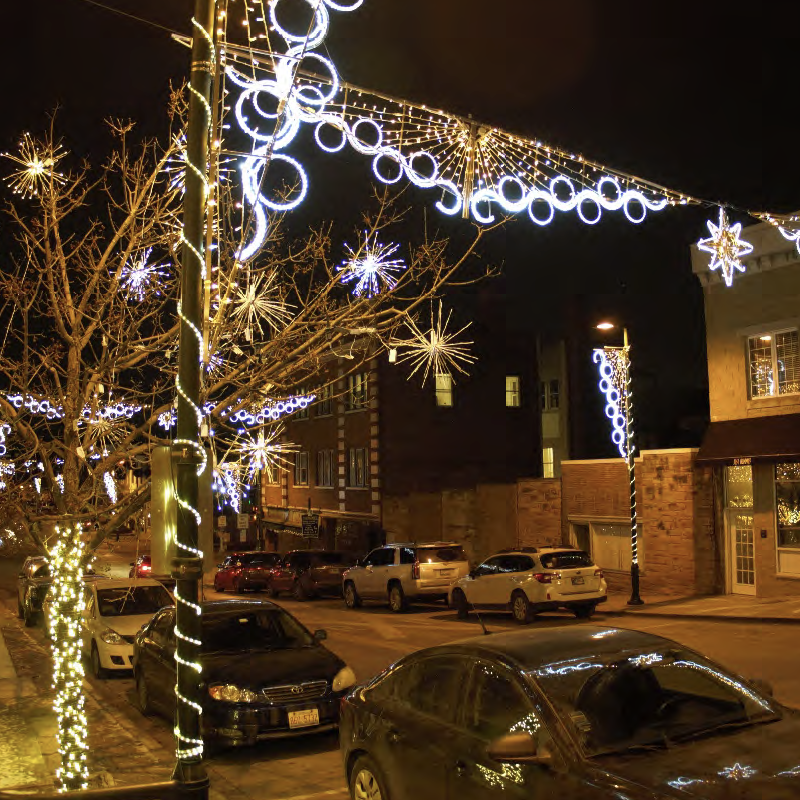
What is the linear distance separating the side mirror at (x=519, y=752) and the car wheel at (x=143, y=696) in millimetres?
7649

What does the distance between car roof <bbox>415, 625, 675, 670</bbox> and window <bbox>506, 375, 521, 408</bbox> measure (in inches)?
1225

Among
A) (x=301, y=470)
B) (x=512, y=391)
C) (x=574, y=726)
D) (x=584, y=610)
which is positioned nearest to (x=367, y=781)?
(x=574, y=726)

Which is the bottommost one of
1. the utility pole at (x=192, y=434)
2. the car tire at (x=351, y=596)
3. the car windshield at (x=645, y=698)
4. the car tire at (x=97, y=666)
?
the car tire at (x=351, y=596)

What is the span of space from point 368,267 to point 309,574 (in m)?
21.4

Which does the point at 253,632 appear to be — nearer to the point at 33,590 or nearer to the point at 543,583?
the point at 543,583

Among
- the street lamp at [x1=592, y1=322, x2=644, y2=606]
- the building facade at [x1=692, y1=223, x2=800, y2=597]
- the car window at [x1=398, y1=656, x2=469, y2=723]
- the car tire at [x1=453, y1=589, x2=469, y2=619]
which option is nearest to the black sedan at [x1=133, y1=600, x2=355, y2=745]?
the car window at [x1=398, y1=656, x2=469, y2=723]

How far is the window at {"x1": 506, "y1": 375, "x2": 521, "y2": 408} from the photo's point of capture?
3697cm

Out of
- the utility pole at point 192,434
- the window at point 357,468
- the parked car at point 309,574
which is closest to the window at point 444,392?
the window at point 357,468

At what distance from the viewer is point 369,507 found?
34750mm

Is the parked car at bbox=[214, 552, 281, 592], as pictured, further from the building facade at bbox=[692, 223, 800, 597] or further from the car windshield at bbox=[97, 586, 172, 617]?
the building facade at bbox=[692, 223, 800, 597]

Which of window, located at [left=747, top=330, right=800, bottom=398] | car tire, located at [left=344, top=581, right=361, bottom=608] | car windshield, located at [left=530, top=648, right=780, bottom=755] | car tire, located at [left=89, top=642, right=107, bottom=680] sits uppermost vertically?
window, located at [left=747, top=330, right=800, bottom=398]

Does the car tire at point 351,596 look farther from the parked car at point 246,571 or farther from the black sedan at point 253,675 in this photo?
the black sedan at point 253,675

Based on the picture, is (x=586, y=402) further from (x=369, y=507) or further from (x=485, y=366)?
(x=369, y=507)

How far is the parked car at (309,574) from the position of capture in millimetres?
28828
